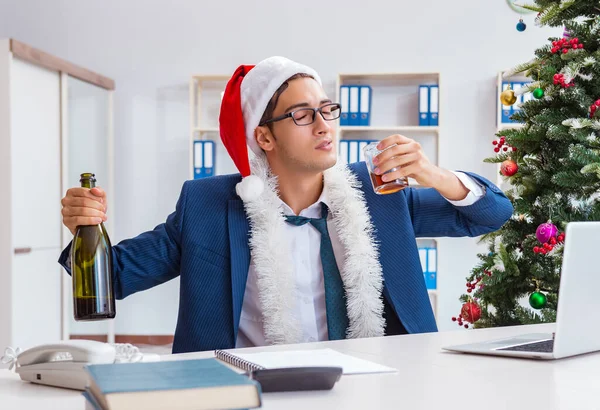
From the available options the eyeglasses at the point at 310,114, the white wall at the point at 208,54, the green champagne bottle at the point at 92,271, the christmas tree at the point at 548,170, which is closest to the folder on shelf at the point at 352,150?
the white wall at the point at 208,54

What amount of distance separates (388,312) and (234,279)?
1.30ft

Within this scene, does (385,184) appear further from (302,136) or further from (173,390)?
(173,390)

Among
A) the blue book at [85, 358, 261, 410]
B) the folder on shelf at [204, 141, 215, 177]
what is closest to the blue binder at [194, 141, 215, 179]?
the folder on shelf at [204, 141, 215, 177]

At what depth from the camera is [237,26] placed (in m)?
5.20

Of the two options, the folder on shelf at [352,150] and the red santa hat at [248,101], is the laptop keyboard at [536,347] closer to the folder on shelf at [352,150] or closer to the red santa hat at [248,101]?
the red santa hat at [248,101]

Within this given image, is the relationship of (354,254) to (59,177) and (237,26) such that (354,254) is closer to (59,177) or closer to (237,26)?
(59,177)

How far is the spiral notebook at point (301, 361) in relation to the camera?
3.60 ft

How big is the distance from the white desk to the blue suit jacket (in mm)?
539

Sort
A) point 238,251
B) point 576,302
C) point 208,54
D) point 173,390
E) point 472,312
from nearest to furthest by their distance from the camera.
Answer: point 173,390
point 576,302
point 238,251
point 472,312
point 208,54

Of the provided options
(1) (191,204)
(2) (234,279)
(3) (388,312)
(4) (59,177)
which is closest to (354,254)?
(3) (388,312)

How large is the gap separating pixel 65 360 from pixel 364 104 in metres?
3.99

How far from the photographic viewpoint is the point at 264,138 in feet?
Answer: 7.00

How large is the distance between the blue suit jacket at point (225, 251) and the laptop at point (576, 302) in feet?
1.98

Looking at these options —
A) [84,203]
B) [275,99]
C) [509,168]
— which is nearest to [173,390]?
[84,203]
